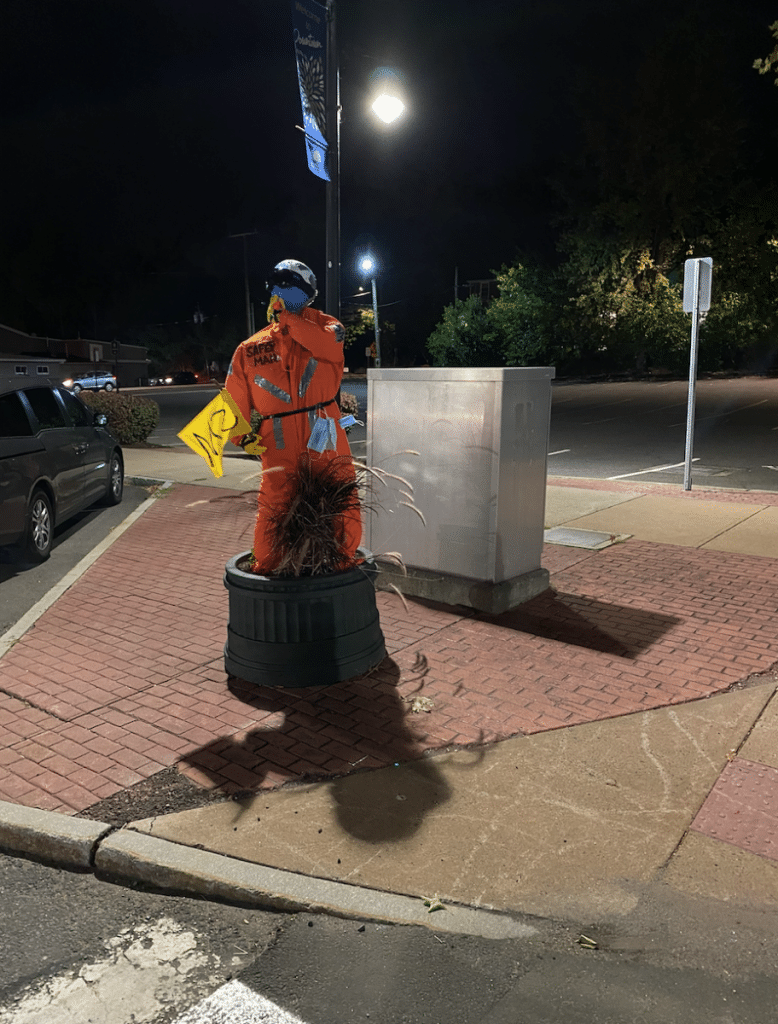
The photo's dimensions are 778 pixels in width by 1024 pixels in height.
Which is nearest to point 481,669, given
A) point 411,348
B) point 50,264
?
point 411,348

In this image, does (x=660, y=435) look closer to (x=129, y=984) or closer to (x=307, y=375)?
(x=307, y=375)

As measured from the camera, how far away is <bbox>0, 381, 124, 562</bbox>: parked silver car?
7.45 metres

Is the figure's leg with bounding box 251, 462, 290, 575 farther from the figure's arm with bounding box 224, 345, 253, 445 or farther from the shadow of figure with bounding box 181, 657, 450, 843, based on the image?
the shadow of figure with bounding box 181, 657, 450, 843

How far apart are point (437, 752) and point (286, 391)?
227 cm

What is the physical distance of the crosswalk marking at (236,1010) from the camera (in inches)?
98.0

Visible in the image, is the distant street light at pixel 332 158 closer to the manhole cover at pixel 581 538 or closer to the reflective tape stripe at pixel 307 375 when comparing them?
the manhole cover at pixel 581 538

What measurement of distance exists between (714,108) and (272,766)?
4817 centimetres

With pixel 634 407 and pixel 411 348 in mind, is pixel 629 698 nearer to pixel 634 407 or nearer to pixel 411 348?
pixel 634 407

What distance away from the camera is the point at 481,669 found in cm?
500

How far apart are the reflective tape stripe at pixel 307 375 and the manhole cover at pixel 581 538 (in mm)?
3771

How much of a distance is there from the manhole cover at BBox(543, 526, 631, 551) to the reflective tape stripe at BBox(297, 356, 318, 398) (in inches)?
148

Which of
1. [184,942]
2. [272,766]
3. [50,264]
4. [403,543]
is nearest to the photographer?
[184,942]

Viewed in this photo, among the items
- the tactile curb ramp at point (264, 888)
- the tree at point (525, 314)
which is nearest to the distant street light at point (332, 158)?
the tactile curb ramp at point (264, 888)

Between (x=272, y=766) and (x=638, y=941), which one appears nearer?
(x=638, y=941)
